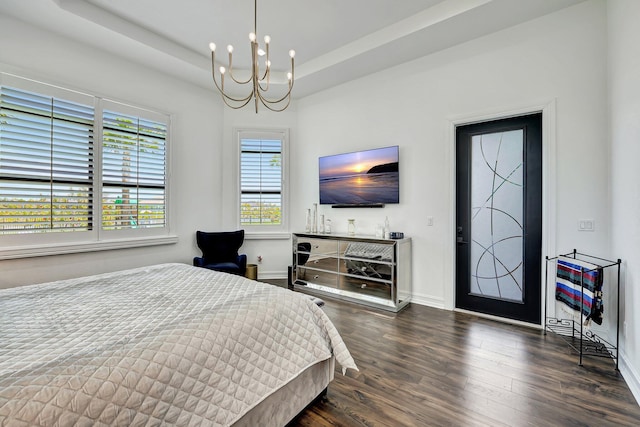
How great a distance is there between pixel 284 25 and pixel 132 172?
2.56m

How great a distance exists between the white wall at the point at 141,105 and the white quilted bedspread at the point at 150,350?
151cm

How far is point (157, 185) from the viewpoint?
3.84 meters

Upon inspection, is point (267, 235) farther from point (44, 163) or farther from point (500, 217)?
point (500, 217)

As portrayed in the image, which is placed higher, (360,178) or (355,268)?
(360,178)

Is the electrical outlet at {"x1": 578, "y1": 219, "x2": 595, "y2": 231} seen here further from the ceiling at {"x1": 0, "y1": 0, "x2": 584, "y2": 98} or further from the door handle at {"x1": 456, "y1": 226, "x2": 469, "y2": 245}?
the ceiling at {"x1": 0, "y1": 0, "x2": 584, "y2": 98}

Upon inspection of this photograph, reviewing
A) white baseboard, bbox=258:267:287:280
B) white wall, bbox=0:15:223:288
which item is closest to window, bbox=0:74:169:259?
white wall, bbox=0:15:223:288

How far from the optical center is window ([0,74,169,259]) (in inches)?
107

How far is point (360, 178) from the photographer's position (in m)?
4.06

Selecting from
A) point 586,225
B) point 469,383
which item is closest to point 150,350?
point 469,383

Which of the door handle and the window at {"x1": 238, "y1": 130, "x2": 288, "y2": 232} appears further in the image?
the window at {"x1": 238, "y1": 130, "x2": 288, "y2": 232}

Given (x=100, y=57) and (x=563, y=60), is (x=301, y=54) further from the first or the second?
(x=563, y=60)

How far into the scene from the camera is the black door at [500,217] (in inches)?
114

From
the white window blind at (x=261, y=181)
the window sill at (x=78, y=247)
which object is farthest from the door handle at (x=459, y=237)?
the window sill at (x=78, y=247)

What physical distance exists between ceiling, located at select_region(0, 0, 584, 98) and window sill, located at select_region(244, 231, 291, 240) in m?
2.46
